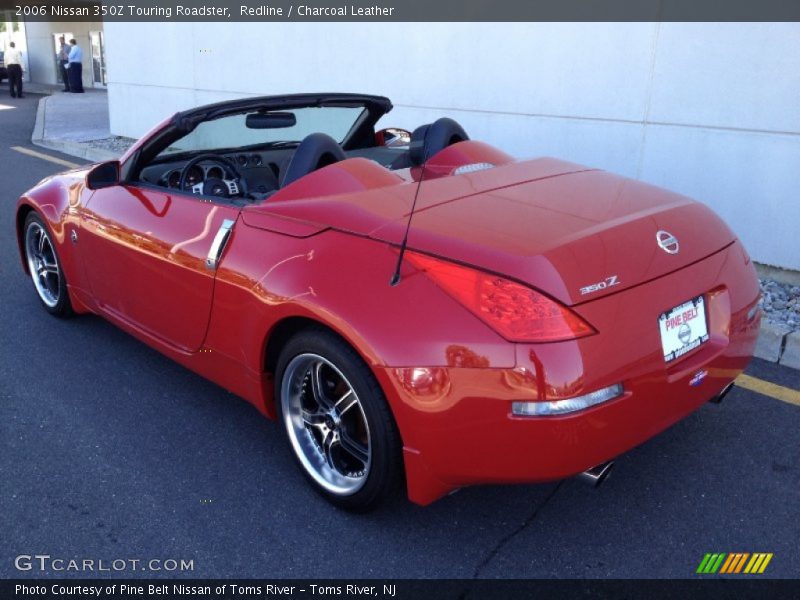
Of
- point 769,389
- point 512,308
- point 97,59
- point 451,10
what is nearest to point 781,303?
point 769,389

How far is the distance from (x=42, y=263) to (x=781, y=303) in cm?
480

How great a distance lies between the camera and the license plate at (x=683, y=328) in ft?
7.81

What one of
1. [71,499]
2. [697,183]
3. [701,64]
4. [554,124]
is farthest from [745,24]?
[71,499]

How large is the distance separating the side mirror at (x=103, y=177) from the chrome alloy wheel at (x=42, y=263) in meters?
0.98

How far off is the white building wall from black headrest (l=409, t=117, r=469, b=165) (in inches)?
106

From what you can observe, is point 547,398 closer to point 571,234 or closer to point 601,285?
point 601,285

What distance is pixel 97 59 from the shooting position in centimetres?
2667

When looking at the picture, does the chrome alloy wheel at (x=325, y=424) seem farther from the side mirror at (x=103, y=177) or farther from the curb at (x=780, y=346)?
the curb at (x=780, y=346)

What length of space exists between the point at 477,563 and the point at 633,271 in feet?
3.68

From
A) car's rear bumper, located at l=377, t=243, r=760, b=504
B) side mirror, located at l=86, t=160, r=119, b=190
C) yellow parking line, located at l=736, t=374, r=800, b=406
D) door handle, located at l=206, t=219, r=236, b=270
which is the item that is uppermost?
side mirror, located at l=86, t=160, r=119, b=190

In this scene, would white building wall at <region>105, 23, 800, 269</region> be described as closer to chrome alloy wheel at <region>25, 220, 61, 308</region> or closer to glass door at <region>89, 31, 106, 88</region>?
chrome alloy wheel at <region>25, 220, 61, 308</region>

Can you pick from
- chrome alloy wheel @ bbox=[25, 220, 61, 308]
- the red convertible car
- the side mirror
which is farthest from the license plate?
chrome alloy wheel @ bbox=[25, 220, 61, 308]

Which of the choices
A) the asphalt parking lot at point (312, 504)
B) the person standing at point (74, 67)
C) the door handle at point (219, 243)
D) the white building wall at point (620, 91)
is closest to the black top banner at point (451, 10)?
the white building wall at point (620, 91)

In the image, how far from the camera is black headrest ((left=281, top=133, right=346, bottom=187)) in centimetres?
306
